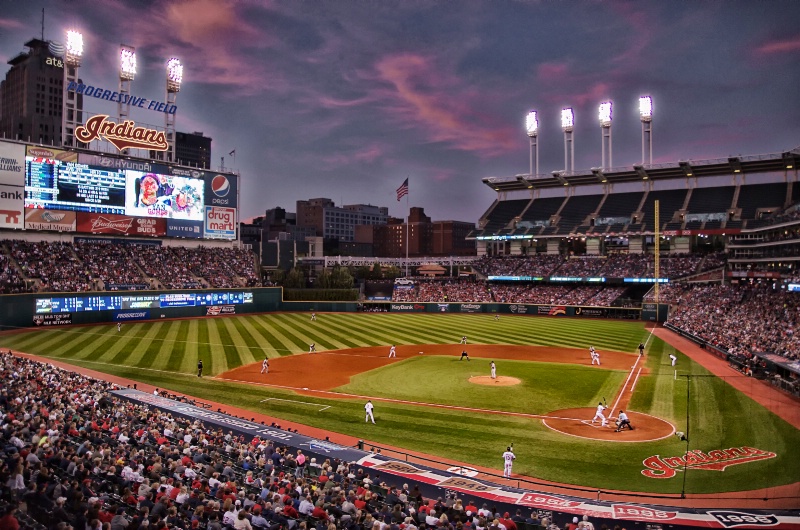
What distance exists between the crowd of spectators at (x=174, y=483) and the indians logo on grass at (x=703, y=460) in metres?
7.51

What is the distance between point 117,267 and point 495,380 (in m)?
43.9

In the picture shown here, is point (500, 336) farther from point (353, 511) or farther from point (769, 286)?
point (353, 511)

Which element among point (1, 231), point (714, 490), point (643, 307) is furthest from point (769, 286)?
point (1, 231)

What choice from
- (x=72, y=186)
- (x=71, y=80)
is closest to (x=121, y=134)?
(x=71, y=80)

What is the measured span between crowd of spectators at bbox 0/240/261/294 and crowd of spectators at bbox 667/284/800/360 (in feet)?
158

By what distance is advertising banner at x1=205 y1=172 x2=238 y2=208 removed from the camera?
67625 millimetres

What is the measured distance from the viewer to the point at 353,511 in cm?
1069

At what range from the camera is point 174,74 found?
6412 centimetres

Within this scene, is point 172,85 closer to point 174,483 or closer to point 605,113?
point 605,113

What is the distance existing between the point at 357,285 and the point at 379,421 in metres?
66.3

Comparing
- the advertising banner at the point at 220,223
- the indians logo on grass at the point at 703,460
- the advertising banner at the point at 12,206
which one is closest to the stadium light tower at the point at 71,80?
the advertising banner at the point at 12,206

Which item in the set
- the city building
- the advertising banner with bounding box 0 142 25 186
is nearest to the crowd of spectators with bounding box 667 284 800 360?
the advertising banner with bounding box 0 142 25 186

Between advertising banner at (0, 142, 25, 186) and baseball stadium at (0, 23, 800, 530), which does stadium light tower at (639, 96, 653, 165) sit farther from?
advertising banner at (0, 142, 25, 186)

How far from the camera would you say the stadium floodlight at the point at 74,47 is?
5594cm
